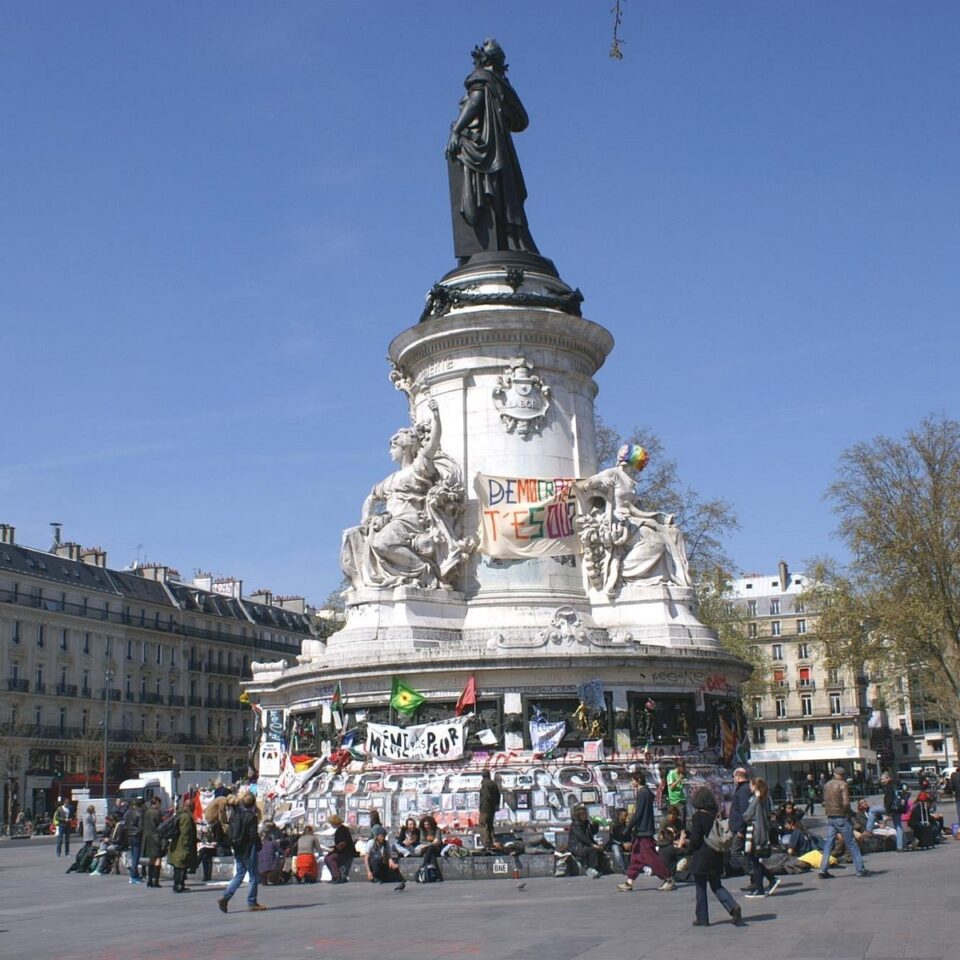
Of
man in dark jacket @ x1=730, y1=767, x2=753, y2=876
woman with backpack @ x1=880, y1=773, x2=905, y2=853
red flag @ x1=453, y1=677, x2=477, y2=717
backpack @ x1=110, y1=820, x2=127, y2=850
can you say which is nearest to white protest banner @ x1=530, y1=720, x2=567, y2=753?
red flag @ x1=453, y1=677, x2=477, y2=717

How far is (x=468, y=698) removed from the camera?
24016 millimetres

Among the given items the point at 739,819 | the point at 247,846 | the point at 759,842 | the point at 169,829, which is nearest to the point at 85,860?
the point at 169,829

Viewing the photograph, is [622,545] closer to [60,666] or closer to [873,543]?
[873,543]

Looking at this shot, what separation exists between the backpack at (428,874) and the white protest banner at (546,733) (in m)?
4.35

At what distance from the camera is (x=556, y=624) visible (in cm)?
2469

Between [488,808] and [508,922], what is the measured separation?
6362 millimetres

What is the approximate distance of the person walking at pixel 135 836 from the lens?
72.9ft

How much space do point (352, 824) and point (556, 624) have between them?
5240 mm

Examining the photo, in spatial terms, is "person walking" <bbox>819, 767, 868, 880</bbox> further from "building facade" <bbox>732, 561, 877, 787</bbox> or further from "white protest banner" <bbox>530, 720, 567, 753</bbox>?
"building facade" <bbox>732, 561, 877, 787</bbox>

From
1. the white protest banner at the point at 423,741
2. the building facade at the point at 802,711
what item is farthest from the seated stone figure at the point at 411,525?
the building facade at the point at 802,711

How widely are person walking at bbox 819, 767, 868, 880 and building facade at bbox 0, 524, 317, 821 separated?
4352 cm

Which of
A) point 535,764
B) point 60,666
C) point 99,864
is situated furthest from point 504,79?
point 60,666

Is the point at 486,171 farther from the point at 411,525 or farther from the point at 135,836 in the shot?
the point at 135,836

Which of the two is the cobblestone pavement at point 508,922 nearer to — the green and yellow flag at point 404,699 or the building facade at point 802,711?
the green and yellow flag at point 404,699
